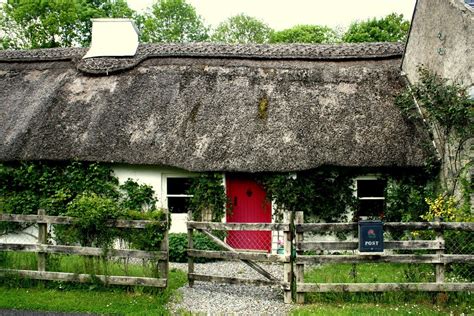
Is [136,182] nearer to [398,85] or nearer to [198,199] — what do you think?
[198,199]

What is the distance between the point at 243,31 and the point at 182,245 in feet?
134

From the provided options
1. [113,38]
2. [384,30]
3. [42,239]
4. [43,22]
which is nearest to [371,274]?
[42,239]

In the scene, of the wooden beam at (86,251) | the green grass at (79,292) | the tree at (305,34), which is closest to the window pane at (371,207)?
the green grass at (79,292)

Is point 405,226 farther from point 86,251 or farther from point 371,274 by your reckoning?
point 86,251

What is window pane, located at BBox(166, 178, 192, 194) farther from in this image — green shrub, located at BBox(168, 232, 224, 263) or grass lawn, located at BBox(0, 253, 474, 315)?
grass lawn, located at BBox(0, 253, 474, 315)

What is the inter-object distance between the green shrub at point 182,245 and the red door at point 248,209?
69cm

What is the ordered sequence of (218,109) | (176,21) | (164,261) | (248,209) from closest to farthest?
1. (164,261)
2. (248,209)
3. (218,109)
4. (176,21)

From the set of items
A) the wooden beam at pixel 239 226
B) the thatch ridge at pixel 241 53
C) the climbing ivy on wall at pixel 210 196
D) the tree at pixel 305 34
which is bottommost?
the wooden beam at pixel 239 226

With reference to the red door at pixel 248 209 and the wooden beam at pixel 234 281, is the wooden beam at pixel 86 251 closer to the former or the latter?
the wooden beam at pixel 234 281

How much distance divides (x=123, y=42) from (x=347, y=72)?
318 inches

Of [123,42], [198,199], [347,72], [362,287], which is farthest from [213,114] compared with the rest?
[362,287]

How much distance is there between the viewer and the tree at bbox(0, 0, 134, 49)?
96.4ft

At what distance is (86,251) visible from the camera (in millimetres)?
8641

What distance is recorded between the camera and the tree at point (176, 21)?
1689 inches
